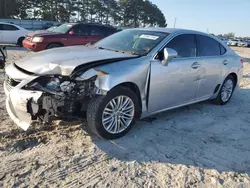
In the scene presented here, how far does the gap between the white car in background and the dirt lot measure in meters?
12.8

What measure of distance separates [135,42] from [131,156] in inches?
77.4

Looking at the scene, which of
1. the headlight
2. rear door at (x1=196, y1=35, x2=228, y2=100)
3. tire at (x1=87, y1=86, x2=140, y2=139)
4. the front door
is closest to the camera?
tire at (x1=87, y1=86, x2=140, y2=139)

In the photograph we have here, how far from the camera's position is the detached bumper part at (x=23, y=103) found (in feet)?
9.95

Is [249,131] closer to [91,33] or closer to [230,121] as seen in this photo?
[230,121]

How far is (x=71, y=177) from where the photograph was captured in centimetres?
271

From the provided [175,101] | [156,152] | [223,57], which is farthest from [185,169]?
[223,57]

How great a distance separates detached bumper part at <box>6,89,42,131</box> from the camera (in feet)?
9.95

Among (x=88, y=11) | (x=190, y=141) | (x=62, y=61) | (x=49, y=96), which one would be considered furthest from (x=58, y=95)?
(x=88, y=11)

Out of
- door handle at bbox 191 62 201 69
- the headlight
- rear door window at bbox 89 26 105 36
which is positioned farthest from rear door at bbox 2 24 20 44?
door handle at bbox 191 62 201 69

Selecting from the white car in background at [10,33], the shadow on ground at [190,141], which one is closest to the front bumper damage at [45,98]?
the shadow on ground at [190,141]

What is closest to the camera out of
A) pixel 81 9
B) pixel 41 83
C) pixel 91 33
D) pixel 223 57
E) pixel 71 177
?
pixel 71 177

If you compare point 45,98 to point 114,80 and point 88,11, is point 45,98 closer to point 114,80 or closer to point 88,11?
point 114,80

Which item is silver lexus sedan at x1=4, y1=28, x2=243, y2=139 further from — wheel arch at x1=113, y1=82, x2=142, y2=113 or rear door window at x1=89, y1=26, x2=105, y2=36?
rear door window at x1=89, y1=26, x2=105, y2=36

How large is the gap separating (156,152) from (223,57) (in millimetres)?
2998
